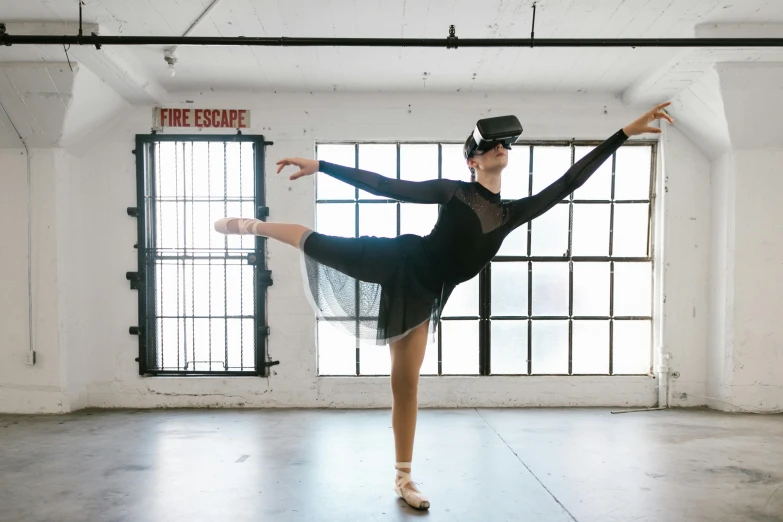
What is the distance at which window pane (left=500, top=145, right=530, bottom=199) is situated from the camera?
5.09 m

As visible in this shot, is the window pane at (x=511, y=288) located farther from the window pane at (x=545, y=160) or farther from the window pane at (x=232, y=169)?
the window pane at (x=232, y=169)

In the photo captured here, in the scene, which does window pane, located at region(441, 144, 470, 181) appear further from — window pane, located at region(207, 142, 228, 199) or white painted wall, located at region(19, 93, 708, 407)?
window pane, located at region(207, 142, 228, 199)

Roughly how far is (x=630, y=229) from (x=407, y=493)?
11.2 ft

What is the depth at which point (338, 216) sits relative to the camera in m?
5.12

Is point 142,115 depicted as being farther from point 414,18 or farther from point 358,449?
point 358,449

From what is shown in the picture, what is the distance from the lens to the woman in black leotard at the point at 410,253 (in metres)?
2.71

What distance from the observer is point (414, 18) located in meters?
3.60

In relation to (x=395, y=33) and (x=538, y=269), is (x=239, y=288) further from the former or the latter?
(x=538, y=269)

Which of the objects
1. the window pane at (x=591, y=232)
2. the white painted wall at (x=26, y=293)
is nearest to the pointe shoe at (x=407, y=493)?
the window pane at (x=591, y=232)

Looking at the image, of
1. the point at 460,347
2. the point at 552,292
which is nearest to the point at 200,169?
the point at 460,347

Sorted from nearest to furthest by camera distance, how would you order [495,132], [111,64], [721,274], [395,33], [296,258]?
[495,132]
[395,33]
[111,64]
[721,274]
[296,258]

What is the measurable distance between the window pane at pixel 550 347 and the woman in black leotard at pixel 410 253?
2462 millimetres

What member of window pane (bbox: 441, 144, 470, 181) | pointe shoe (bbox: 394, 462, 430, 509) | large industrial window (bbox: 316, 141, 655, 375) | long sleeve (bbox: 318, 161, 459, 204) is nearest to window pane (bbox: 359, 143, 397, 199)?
large industrial window (bbox: 316, 141, 655, 375)

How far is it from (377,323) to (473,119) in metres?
2.78
